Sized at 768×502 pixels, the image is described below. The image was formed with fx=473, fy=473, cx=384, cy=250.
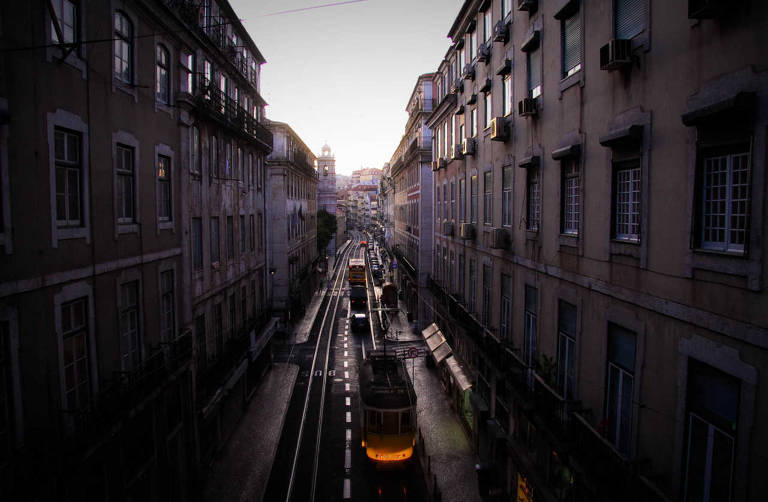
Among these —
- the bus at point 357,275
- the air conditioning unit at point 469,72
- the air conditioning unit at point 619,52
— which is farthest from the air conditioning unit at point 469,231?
the bus at point 357,275

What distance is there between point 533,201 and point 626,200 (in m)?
4.79

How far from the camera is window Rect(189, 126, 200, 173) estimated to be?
17.0 metres

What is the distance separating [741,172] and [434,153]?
81.6 feet

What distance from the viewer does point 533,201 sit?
13508 mm

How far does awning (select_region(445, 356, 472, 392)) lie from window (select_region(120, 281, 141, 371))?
12.2 m

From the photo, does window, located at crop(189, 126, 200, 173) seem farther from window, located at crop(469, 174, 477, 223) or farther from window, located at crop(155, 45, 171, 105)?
window, located at crop(469, 174, 477, 223)

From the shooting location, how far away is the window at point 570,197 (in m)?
10.8

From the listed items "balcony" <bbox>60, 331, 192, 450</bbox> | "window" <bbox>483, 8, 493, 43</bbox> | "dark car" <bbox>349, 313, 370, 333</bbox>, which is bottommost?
"dark car" <bbox>349, 313, 370, 333</bbox>

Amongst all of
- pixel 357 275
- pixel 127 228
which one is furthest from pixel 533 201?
pixel 357 275

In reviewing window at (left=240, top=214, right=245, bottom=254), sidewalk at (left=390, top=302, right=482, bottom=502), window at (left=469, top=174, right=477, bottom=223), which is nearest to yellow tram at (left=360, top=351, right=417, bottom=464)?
sidewalk at (left=390, top=302, right=482, bottom=502)

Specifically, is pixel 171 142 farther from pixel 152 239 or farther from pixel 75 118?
pixel 75 118

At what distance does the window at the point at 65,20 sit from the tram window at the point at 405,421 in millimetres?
14653

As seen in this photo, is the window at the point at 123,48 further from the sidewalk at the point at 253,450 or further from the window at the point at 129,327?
the sidewalk at the point at 253,450

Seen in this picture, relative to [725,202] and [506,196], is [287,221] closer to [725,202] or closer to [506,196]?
[506,196]
